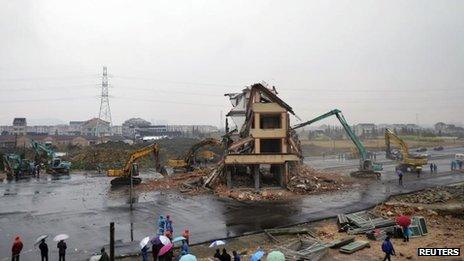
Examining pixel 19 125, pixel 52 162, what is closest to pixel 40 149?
pixel 52 162

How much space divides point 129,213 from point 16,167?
31185 millimetres

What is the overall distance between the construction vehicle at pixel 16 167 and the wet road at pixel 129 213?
10.0 metres

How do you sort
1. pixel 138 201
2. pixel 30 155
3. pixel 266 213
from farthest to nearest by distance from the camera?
pixel 30 155 < pixel 138 201 < pixel 266 213

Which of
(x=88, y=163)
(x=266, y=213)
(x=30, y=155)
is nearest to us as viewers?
(x=266, y=213)

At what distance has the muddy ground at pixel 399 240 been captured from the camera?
1811 cm

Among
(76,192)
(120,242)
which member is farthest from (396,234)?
(76,192)

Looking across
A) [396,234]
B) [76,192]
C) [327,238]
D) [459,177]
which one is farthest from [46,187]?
[459,177]

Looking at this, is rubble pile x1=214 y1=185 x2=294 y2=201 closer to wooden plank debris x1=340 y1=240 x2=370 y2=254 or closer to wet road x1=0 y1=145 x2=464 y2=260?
wet road x1=0 y1=145 x2=464 y2=260

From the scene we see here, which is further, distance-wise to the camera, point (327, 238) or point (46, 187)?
point (46, 187)

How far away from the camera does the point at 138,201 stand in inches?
1314

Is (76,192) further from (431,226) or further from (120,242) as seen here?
(431,226)

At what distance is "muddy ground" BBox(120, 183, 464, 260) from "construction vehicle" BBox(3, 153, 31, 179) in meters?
40.6

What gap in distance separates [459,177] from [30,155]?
71.1m

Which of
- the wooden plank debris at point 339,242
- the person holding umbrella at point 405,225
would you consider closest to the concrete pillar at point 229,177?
the wooden plank debris at point 339,242
